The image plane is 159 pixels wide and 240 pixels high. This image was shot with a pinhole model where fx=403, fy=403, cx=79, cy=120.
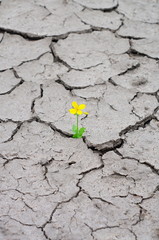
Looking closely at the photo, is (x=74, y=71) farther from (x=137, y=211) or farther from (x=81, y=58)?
(x=137, y=211)

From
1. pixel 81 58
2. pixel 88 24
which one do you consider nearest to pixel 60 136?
pixel 81 58

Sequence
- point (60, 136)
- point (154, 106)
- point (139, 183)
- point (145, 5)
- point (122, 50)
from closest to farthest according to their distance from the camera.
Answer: point (139, 183), point (60, 136), point (154, 106), point (122, 50), point (145, 5)

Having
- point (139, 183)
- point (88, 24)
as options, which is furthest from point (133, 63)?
point (139, 183)

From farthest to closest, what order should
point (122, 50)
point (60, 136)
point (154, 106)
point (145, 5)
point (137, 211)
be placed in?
point (145, 5) → point (122, 50) → point (154, 106) → point (60, 136) → point (137, 211)

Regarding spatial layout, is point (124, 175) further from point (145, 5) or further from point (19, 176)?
point (145, 5)

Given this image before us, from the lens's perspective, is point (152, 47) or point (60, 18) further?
point (60, 18)

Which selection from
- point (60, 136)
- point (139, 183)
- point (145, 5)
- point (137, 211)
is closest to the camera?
point (137, 211)
